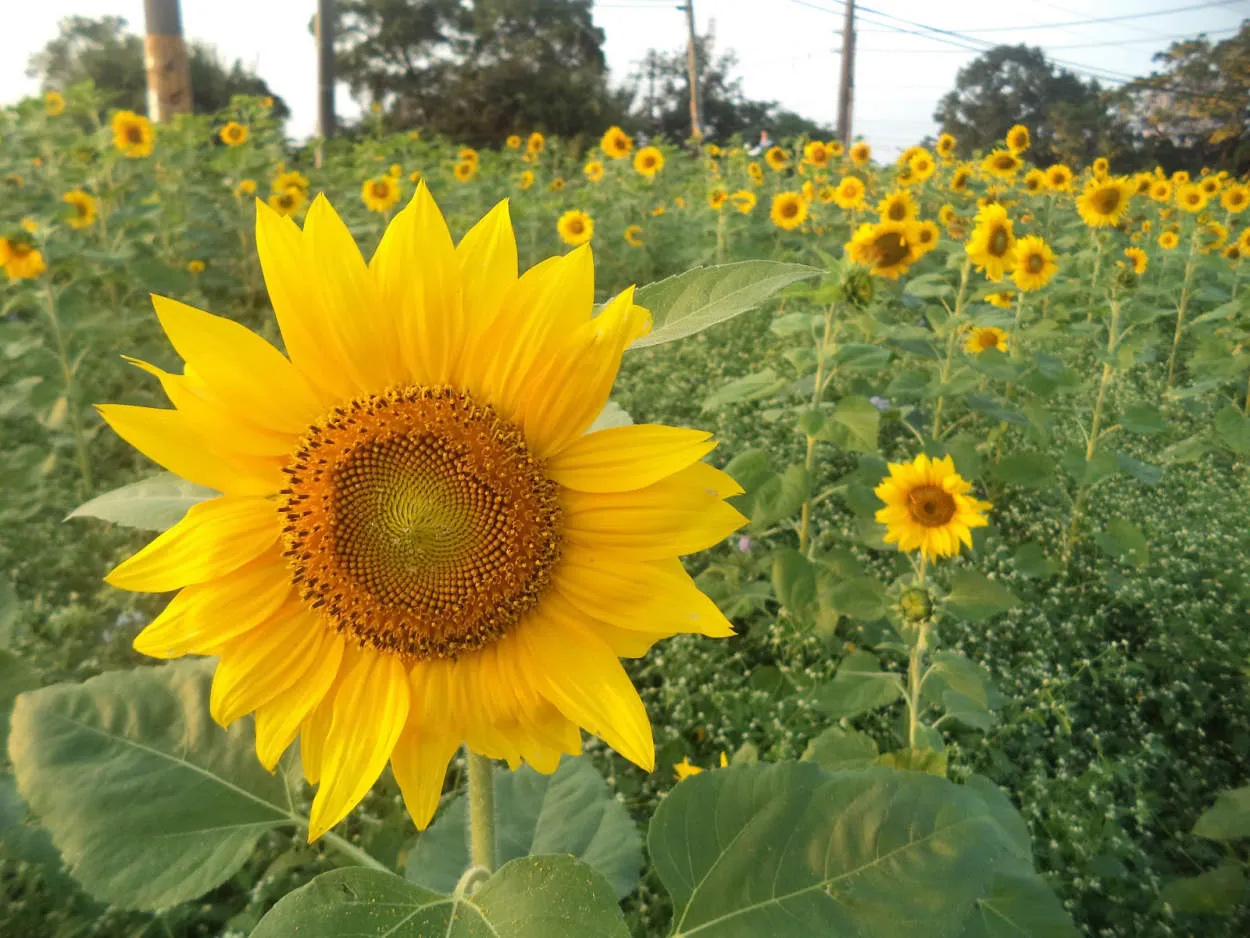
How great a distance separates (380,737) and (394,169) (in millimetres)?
6545

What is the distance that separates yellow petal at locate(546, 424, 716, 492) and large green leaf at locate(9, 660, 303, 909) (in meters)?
0.43

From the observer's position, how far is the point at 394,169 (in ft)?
21.4

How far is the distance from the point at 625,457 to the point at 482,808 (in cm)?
33

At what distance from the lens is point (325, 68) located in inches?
384

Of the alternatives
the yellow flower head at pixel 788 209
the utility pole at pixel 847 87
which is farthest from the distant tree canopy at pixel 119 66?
the yellow flower head at pixel 788 209

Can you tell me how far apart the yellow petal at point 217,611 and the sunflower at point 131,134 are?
6109 mm

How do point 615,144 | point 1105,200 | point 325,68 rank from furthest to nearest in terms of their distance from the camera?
point 325,68 < point 615,144 < point 1105,200

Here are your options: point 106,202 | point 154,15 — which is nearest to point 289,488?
point 106,202

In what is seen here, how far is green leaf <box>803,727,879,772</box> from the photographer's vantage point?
1.43 meters

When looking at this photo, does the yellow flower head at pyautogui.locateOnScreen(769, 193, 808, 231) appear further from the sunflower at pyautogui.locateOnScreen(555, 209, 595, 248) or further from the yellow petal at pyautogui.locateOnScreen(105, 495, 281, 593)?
the yellow petal at pyautogui.locateOnScreen(105, 495, 281, 593)

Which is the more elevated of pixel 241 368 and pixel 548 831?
pixel 241 368

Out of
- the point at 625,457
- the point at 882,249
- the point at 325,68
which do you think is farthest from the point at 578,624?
the point at 325,68

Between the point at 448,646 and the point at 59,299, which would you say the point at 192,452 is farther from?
the point at 59,299

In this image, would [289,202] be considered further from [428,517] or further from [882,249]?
[428,517]
